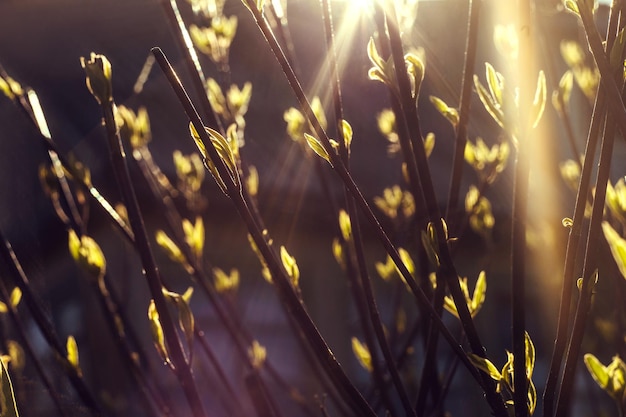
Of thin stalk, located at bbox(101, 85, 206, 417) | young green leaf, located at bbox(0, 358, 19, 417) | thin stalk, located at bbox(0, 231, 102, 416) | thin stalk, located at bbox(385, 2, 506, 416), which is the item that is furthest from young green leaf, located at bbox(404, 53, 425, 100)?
thin stalk, located at bbox(0, 231, 102, 416)

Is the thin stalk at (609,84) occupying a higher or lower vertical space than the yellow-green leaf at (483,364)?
higher

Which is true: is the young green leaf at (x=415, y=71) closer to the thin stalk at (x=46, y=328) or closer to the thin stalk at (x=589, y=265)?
the thin stalk at (x=589, y=265)

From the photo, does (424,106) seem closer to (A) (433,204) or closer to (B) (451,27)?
(B) (451,27)

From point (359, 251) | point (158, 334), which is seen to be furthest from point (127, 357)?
point (359, 251)

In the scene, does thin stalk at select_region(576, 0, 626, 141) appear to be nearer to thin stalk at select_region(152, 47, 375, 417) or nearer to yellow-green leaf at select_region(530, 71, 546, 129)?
yellow-green leaf at select_region(530, 71, 546, 129)

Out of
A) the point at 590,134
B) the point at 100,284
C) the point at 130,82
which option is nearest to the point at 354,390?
the point at 590,134

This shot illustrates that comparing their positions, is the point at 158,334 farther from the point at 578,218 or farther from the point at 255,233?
the point at 578,218

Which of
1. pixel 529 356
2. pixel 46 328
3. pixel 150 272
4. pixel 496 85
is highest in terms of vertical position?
pixel 496 85

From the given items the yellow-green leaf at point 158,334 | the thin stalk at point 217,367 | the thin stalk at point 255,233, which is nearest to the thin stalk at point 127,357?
the thin stalk at point 217,367
